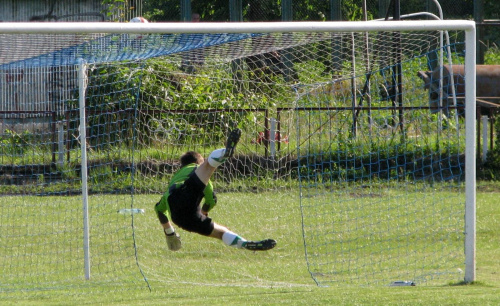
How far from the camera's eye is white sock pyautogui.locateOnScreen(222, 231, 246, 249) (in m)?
7.28

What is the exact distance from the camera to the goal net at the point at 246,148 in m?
8.17

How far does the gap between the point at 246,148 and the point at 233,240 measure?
16.0 feet

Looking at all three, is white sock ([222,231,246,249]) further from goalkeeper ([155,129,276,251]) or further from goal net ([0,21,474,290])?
goal net ([0,21,474,290])

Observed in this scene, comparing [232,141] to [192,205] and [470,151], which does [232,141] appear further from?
[470,151]

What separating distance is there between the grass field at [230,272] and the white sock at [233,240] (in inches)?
17.0

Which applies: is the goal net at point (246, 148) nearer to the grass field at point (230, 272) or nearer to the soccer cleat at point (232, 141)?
the grass field at point (230, 272)

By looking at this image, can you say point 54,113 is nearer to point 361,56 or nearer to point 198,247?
point 198,247

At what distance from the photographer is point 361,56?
30.4ft

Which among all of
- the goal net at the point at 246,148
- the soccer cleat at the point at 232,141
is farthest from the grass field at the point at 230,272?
the soccer cleat at the point at 232,141

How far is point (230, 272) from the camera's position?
8281 mm

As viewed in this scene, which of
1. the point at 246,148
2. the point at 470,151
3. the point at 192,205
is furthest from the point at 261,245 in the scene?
the point at 246,148

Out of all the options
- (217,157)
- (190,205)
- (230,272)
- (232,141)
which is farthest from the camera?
(230,272)

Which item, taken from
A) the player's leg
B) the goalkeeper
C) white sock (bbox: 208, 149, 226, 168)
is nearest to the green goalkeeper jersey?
the goalkeeper

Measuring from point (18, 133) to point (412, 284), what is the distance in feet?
24.5
